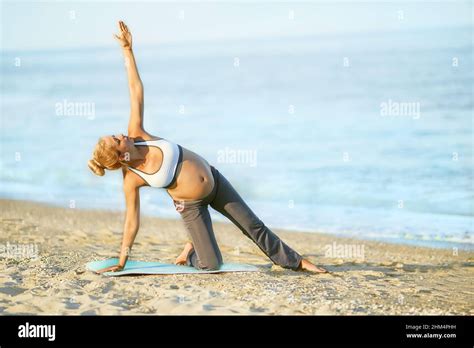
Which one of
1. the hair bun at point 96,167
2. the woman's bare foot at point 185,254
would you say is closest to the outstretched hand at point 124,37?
the hair bun at point 96,167

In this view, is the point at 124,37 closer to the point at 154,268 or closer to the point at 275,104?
the point at 154,268

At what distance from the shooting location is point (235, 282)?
6.31 metres

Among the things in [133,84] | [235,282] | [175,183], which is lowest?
[235,282]

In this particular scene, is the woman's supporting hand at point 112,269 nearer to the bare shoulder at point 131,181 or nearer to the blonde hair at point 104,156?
the bare shoulder at point 131,181

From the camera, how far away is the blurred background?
11609mm

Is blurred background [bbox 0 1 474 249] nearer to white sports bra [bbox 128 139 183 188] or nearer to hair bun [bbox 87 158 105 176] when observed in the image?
white sports bra [bbox 128 139 183 188]

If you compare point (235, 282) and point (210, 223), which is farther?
point (210, 223)

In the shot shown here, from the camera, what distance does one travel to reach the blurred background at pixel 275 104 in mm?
A: 11609

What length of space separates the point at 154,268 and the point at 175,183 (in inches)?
31.6

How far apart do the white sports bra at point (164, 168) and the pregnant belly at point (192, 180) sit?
6 centimetres

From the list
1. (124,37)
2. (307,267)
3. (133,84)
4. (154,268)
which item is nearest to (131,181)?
(133,84)

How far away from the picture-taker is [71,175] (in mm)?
13586
